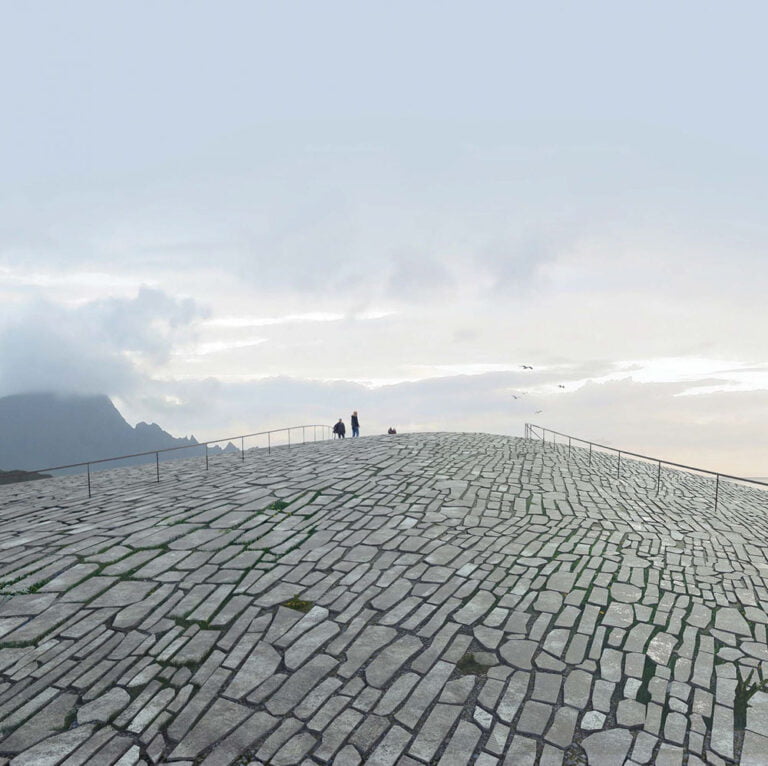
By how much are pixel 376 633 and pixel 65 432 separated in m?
143

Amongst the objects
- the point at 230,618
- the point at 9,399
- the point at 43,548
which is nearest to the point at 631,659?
the point at 230,618

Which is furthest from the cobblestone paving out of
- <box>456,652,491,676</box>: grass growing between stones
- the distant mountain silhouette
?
the distant mountain silhouette

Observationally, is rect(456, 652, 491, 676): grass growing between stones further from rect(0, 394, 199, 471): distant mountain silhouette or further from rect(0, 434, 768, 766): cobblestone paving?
rect(0, 394, 199, 471): distant mountain silhouette

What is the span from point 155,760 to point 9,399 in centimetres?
15173

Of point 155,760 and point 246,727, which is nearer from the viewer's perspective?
point 155,760

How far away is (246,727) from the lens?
4.30m

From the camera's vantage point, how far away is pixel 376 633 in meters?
5.53

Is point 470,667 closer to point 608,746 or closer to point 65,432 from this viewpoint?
point 608,746

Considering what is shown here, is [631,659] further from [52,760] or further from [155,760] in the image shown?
[52,760]

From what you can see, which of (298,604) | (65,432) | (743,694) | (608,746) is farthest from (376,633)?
(65,432)

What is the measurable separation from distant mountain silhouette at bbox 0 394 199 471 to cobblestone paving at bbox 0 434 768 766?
388 feet

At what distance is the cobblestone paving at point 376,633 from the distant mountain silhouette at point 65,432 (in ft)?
388

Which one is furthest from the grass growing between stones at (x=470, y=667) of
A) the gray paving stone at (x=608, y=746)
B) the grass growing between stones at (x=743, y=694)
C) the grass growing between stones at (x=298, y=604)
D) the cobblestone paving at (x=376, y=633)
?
the grass growing between stones at (x=743, y=694)

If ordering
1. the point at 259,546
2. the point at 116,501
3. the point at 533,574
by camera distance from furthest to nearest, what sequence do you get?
the point at 116,501 → the point at 259,546 → the point at 533,574
